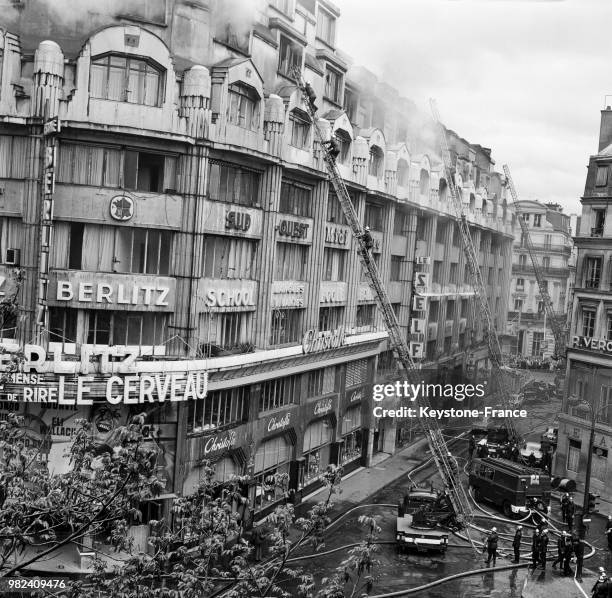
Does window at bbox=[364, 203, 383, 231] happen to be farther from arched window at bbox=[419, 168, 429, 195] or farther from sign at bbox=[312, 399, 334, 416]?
sign at bbox=[312, 399, 334, 416]

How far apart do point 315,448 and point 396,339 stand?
9069mm

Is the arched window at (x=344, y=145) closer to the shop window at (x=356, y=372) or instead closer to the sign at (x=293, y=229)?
the sign at (x=293, y=229)

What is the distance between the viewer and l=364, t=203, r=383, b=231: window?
5994 centimetres

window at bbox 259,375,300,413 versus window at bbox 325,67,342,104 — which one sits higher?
window at bbox 325,67,342,104

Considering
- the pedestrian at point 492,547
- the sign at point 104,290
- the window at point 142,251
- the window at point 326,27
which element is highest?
the window at point 326,27

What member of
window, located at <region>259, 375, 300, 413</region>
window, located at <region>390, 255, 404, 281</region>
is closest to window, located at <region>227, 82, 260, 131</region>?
window, located at <region>259, 375, 300, 413</region>

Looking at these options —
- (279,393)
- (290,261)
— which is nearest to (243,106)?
(290,261)

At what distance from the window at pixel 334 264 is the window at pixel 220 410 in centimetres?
1343

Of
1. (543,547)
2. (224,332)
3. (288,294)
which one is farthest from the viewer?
(288,294)

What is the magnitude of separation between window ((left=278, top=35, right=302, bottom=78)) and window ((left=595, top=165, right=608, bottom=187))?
25.0 metres

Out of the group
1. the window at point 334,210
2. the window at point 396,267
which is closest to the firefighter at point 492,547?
the window at point 334,210

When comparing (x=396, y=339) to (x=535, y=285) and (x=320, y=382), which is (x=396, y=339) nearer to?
(x=320, y=382)

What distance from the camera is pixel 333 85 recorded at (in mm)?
55812

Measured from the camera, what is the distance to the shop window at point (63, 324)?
36.1 metres
